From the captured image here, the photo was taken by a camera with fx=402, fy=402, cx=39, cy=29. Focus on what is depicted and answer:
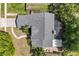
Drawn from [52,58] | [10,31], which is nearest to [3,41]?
[10,31]

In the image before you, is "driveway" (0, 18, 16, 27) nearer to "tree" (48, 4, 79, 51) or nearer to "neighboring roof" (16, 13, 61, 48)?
"neighboring roof" (16, 13, 61, 48)

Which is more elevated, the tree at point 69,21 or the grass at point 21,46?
the tree at point 69,21

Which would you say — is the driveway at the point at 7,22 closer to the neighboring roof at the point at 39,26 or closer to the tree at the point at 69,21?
the neighboring roof at the point at 39,26

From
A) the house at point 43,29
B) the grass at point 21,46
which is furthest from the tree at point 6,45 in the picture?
the house at point 43,29

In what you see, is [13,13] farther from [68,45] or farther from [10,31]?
[68,45]

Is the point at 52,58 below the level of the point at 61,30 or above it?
below

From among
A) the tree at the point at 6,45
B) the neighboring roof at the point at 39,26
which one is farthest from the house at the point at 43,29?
the tree at the point at 6,45
